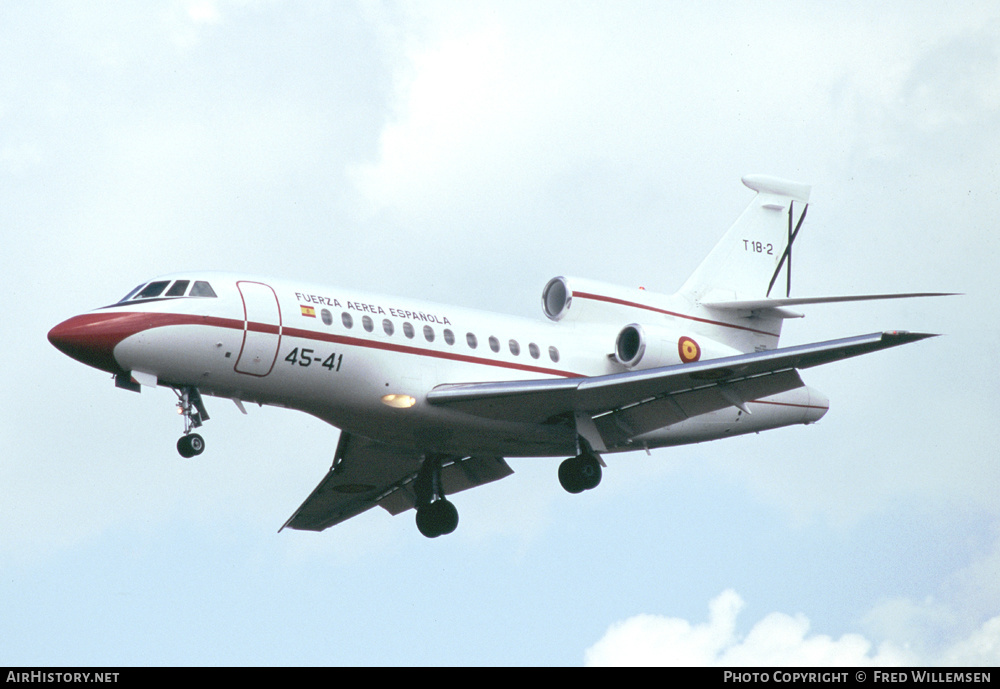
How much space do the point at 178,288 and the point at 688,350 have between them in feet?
30.8

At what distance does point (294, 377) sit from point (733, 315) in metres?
10.1

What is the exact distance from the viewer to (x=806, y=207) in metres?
31.6

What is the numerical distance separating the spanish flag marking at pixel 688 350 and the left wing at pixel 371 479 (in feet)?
13.4

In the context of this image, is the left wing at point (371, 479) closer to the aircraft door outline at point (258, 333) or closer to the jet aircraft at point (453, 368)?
the jet aircraft at point (453, 368)

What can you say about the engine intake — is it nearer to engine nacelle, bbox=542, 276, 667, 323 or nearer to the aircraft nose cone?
engine nacelle, bbox=542, 276, 667, 323

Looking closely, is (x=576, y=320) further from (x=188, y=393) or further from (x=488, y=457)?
(x=188, y=393)

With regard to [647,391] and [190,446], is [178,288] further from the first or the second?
[647,391]

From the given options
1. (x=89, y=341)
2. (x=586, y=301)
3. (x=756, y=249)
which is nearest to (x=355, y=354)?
(x=89, y=341)

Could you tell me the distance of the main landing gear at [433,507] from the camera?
88.6ft

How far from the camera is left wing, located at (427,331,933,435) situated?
22500 millimetres

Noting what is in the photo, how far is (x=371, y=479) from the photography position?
27.5 metres

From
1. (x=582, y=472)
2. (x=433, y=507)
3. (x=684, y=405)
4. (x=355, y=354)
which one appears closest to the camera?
(x=355, y=354)

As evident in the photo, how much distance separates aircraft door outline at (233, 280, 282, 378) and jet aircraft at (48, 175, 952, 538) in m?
0.02
